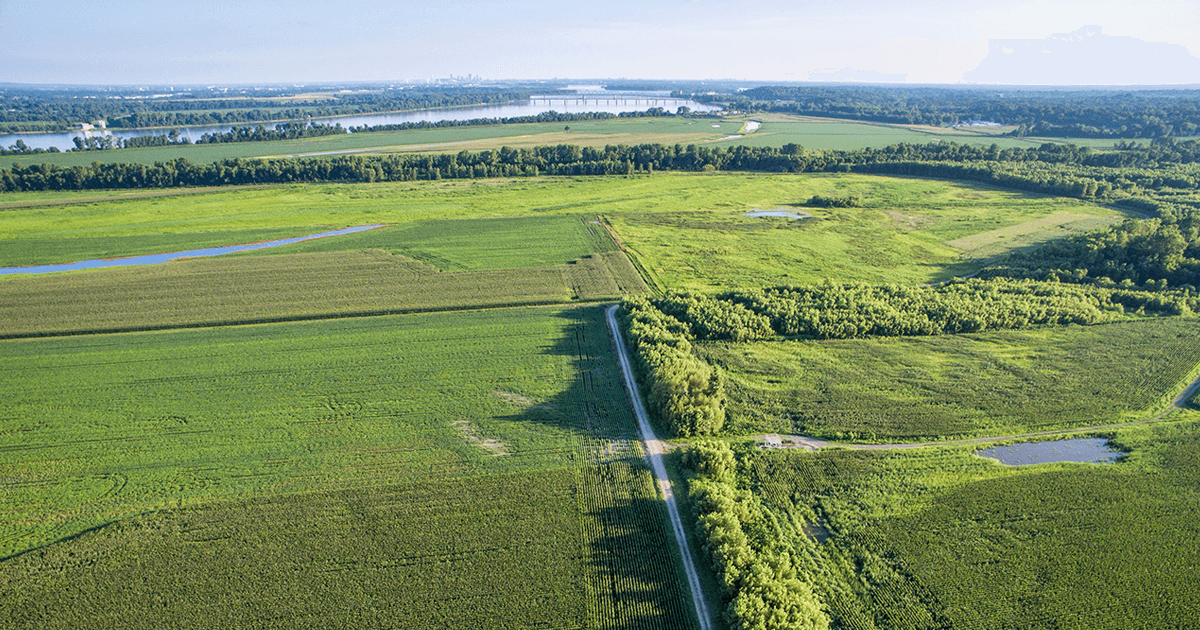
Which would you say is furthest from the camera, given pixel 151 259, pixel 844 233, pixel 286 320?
pixel 844 233

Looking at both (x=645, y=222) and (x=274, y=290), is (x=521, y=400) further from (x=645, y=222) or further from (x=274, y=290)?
(x=645, y=222)

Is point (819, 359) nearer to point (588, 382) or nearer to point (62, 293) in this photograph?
point (588, 382)

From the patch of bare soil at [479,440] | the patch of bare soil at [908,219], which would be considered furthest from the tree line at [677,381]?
the patch of bare soil at [908,219]

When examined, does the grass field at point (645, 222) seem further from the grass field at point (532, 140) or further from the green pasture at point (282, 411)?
the grass field at point (532, 140)

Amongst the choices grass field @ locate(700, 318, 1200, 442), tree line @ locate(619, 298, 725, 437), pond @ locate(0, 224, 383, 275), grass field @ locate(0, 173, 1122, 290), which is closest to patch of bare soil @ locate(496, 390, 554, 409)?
tree line @ locate(619, 298, 725, 437)

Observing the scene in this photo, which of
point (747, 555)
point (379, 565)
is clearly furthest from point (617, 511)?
point (379, 565)

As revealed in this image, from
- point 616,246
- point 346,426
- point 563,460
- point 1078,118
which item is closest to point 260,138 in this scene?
point 616,246
